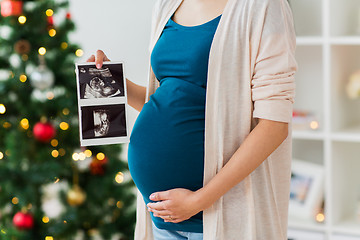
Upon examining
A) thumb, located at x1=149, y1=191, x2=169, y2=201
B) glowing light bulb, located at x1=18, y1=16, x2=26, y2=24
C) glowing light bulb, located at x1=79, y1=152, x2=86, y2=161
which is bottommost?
glowing light bulb, located at x1=79, y1=152, x2=86, y2=161

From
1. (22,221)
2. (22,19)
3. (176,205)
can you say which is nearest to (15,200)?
(22,221)

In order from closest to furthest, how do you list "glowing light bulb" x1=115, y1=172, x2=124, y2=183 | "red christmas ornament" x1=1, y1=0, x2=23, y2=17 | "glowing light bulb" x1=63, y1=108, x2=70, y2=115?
"red christmas ornament" x1=1, y1=0, x2=23, y2=17 < "glowing light bulb" x1=63, y1=108, x2=70, y2=115 < "glowing light bulb" x1=115, y1=172, x2=124, y2=183

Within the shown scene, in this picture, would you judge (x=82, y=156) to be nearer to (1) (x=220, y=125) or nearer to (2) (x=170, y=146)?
(2) (x=170, y=146)

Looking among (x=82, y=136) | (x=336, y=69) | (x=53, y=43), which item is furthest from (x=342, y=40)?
(x=82, y=136)

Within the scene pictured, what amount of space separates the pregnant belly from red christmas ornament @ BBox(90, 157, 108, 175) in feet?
3.70

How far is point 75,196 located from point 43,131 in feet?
1.17

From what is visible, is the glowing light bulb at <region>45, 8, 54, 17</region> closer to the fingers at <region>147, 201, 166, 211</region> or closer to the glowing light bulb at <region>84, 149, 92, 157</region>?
Answer: the glowing light bulb at <region>84, 149, 92, 157</region>

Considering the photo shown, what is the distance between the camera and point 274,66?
1013mm

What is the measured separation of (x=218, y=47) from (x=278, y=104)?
7.1 inches

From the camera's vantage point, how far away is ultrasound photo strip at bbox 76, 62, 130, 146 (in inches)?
46.4

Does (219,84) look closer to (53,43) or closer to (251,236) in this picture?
(251,236)

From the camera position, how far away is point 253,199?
109 cm

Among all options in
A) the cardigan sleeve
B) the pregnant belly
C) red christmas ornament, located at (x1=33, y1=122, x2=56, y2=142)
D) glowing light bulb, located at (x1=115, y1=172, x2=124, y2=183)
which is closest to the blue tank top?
the pregnant belly

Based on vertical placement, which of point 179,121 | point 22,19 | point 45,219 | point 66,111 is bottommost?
point 45,219
